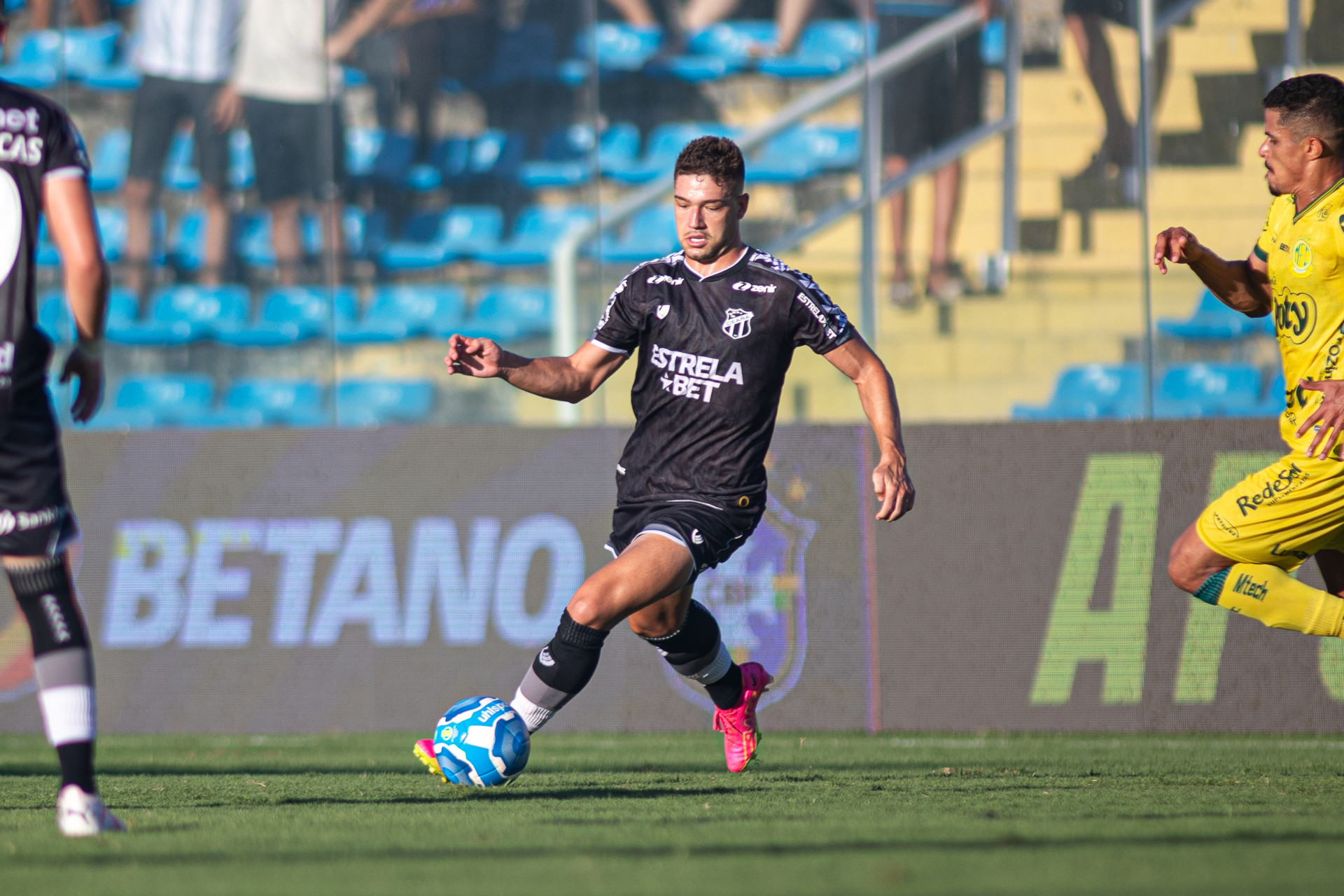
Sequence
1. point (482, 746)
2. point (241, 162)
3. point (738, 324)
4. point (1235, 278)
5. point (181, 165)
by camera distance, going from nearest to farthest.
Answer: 1. point (482, 746)
2. point (738, 324)
3. point (1235, 278)
4. point (241, 162)
5. point (181, 165)

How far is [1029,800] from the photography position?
4777 millimetres

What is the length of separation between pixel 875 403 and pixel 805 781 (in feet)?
4.51

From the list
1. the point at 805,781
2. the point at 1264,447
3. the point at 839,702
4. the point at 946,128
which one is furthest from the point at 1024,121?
the point at 805,781

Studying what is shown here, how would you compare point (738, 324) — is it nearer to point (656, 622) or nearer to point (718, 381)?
point (718, 381)

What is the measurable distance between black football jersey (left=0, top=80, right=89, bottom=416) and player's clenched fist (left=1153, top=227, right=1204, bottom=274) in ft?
11.3

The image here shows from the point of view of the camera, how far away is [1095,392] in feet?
30.7

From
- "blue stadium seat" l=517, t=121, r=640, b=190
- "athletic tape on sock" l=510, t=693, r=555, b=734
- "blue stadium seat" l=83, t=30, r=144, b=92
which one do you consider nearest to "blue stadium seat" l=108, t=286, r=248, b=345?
"blue stadium seat" l=83, t=30, r=144, b=92

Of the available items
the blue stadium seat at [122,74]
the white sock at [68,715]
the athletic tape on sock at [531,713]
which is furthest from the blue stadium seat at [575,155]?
the white sock at [68,715]

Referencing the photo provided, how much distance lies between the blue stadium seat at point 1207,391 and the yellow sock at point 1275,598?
3.98 metres

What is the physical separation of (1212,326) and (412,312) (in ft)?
17.0

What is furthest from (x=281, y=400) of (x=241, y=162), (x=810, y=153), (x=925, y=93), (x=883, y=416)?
(x=883, y=416)

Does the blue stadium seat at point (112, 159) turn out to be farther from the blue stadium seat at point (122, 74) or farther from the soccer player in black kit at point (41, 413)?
the soccer player in black kit at point (41, 413)

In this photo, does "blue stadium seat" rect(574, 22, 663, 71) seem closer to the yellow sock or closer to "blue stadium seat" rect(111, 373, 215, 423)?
"blue stadium seat" rect(111, 373, 215, 423)

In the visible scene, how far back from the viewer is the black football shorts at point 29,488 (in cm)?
394
